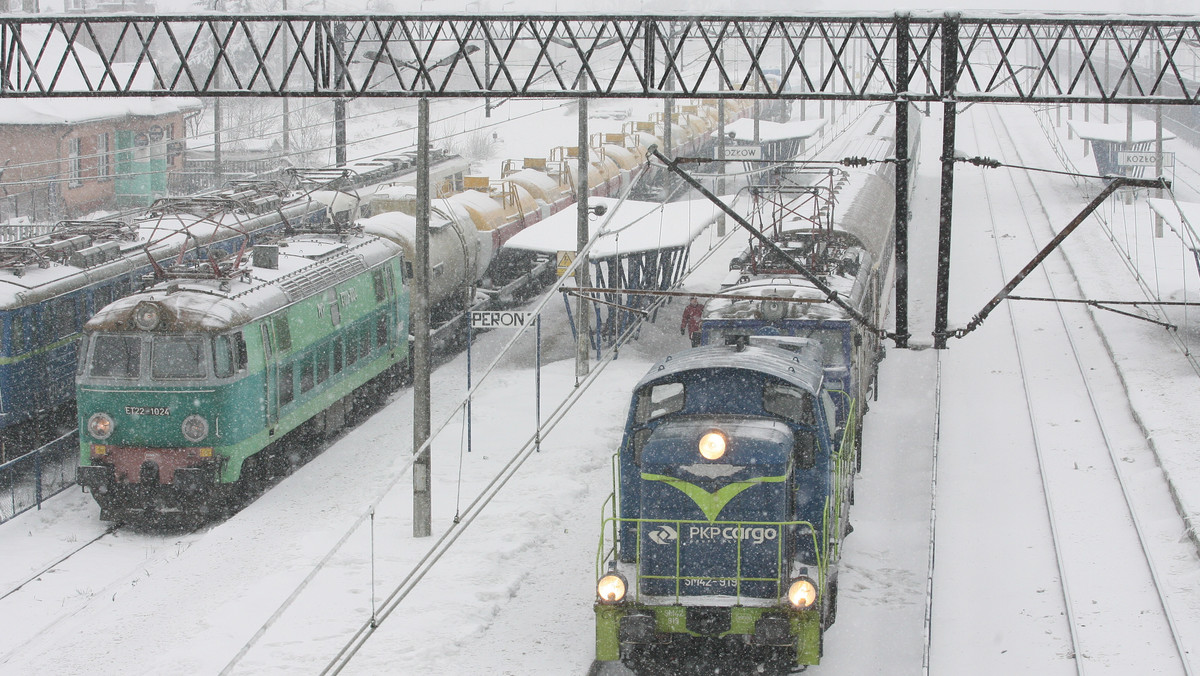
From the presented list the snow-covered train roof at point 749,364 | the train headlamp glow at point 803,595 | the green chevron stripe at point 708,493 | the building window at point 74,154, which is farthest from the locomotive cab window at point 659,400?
the building window at point 74,154

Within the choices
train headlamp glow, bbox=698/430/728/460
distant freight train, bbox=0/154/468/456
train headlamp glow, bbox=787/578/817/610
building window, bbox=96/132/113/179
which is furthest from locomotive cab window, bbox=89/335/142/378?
building window, bbox=96/132/113/179

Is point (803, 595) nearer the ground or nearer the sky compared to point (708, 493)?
nearer the ground

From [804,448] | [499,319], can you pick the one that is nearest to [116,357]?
[499,319]

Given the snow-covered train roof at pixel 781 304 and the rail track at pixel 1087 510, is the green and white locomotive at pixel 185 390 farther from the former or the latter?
the rail track at pixel 1087 510

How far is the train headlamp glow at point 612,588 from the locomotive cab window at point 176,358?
7568mm

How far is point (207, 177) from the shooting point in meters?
46.3

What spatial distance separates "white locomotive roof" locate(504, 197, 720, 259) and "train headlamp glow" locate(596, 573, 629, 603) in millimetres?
11976

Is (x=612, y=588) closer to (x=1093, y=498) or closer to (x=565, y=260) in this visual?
(x=1093, y=498)

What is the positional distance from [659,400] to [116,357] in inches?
331

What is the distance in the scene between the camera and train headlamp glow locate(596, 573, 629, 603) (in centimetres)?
1088

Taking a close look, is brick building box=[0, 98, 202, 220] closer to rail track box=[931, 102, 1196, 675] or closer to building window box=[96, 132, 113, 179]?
building window box=[96, 132, 113, 179]

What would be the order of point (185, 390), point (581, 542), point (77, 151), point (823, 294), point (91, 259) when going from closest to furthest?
point (581, 542) < point (823, 294) < point (185, 390) < point (91, 259) < point (77, 151)

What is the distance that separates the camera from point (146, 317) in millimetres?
16094

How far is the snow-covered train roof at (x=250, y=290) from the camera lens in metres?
16.1
